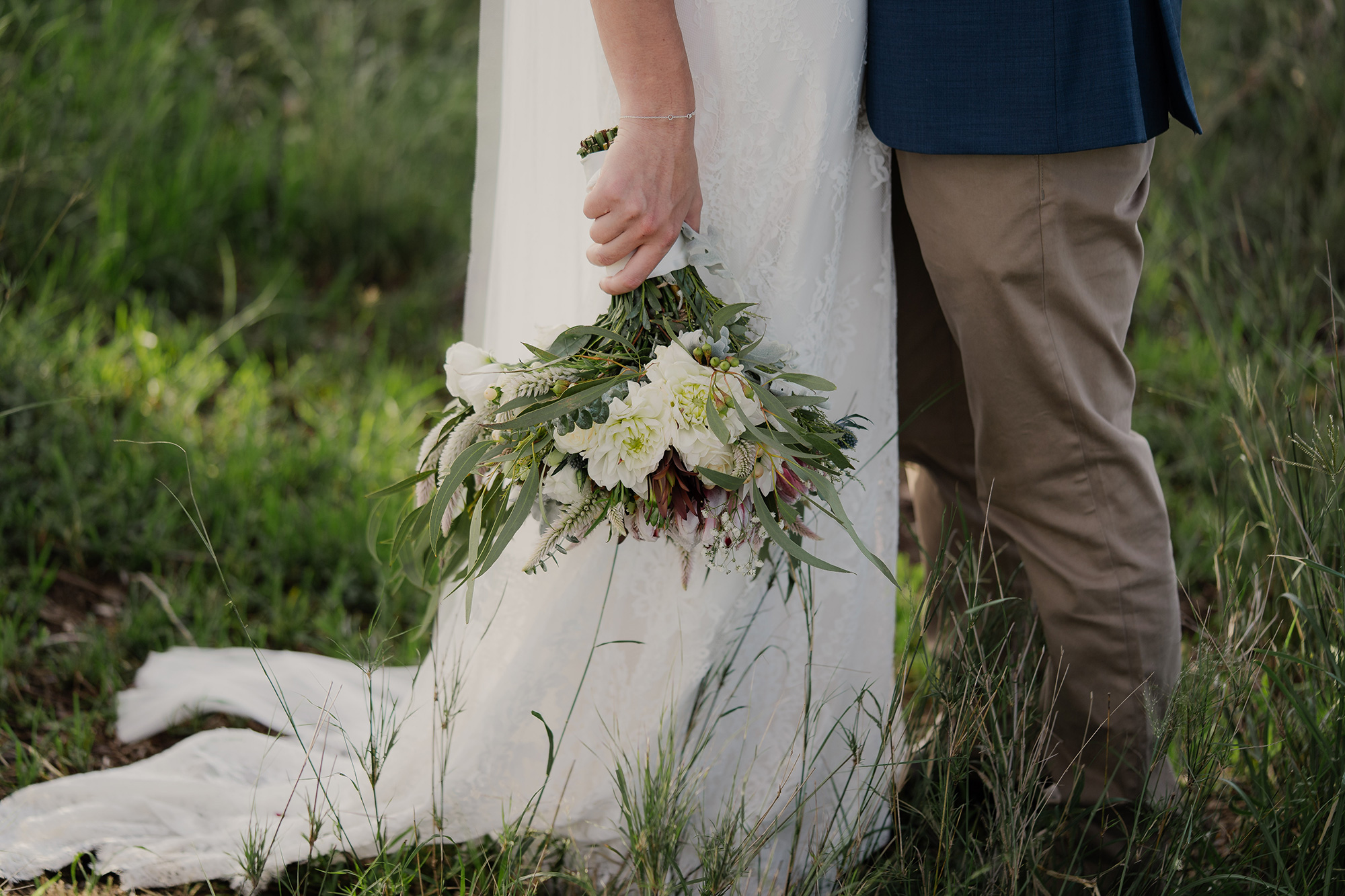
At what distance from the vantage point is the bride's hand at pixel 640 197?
1259 mm

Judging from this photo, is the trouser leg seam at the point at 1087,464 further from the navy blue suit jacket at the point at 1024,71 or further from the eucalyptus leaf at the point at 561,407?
the eucalyptus leaf at the point at 561,407

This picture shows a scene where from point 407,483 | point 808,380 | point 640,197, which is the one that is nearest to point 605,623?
point 407,483

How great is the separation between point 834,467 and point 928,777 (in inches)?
18.9

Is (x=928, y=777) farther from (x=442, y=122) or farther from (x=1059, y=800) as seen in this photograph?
(x=442, y=122)

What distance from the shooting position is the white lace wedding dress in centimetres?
141

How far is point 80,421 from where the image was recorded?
245cm

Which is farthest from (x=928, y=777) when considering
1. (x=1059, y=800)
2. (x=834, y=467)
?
(x=834, y=467)

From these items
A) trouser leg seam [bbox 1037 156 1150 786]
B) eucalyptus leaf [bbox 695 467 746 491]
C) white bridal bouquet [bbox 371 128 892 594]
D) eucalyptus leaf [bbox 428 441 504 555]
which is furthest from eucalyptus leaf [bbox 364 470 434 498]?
trouser leg seam [bbox 1037 156 1150 786]

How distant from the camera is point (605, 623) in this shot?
1.56 m

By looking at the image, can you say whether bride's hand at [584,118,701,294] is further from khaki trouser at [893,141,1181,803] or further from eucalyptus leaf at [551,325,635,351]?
khaki trouser at [893,141,1181,803]

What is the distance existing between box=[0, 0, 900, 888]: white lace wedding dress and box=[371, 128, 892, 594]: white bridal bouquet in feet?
0.59

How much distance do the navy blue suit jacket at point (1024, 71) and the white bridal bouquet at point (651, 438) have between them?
36cm

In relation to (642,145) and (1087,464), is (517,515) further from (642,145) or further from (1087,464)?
(1087,464)

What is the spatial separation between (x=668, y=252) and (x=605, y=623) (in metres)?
0.59
